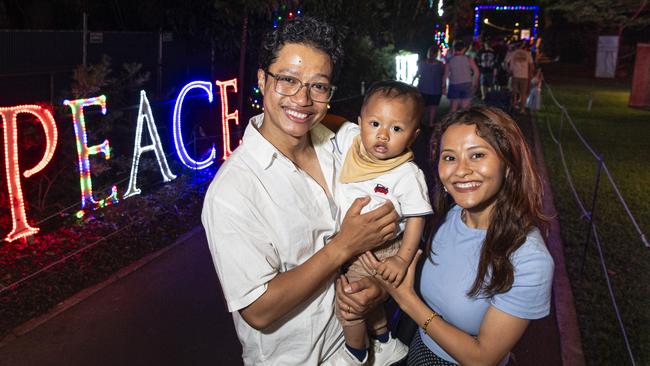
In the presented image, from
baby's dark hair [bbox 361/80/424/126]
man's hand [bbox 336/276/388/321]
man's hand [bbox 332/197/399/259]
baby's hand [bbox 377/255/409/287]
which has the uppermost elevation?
baby's dark hair [bbox 361/80/424/126]

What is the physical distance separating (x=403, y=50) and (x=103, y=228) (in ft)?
57.6

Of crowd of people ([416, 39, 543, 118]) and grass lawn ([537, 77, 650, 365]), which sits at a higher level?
crowd of people ([416, 39, 543, 118])

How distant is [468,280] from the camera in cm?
222

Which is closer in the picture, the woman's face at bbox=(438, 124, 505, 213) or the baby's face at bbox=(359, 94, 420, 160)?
the woman's face at bbox=(438, 124, 505, 213)

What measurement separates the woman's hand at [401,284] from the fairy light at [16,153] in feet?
14.0

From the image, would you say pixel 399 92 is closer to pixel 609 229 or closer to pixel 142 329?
pixel 142 329

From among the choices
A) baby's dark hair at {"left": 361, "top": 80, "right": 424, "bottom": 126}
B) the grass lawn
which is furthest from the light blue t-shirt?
the grass lawn

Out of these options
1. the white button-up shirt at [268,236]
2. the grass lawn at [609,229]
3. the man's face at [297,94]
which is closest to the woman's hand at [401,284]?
the white button-up shirt at [268,236]

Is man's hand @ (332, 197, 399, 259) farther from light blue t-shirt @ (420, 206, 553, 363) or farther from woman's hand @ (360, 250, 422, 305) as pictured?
light blue t-shirt @ (420, 206, 553, 363)

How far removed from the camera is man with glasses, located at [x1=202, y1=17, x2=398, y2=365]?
194 centimetres

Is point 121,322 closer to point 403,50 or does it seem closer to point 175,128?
point 175,128

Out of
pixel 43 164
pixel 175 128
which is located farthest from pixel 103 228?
pixel 175 128

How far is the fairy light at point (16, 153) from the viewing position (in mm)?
5363

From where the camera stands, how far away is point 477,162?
223cm
